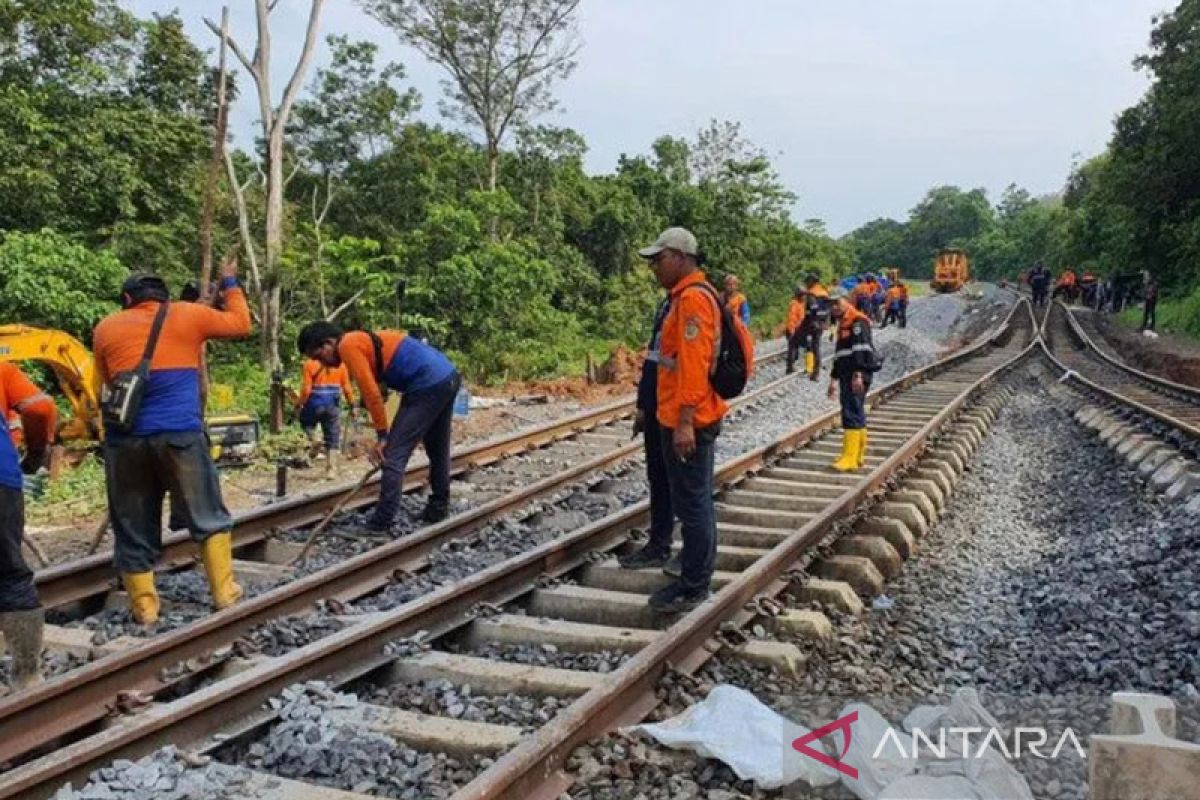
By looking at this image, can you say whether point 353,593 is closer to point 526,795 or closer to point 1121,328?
point 526,795

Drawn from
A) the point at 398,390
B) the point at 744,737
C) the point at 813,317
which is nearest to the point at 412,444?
the point at 398,390

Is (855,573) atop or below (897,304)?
below

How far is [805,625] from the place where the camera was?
4.61m

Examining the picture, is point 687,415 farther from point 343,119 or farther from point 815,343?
point 343,119

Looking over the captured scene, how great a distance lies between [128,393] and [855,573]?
407 centimetres

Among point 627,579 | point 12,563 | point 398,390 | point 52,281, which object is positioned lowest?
point 627,579

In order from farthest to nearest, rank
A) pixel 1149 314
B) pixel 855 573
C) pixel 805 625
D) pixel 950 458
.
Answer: pixel 1149 314 < pixel 950 458 < pixel 855 573 < pixel 805 625

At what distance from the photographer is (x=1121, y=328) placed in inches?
1156

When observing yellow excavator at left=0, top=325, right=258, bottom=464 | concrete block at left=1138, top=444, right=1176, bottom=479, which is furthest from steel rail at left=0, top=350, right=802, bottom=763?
concrete block at left=1138, top=444, right=1176, bottom=479

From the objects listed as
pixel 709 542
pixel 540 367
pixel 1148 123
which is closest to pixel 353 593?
pixel 709 542

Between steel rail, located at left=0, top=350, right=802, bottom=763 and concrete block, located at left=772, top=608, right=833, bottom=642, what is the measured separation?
2.25 metres

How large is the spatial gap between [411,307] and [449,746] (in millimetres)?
15740

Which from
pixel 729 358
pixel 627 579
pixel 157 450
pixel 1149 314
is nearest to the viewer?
pixel 729 358

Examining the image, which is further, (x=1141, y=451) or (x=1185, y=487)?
(x=1141, y=451)
